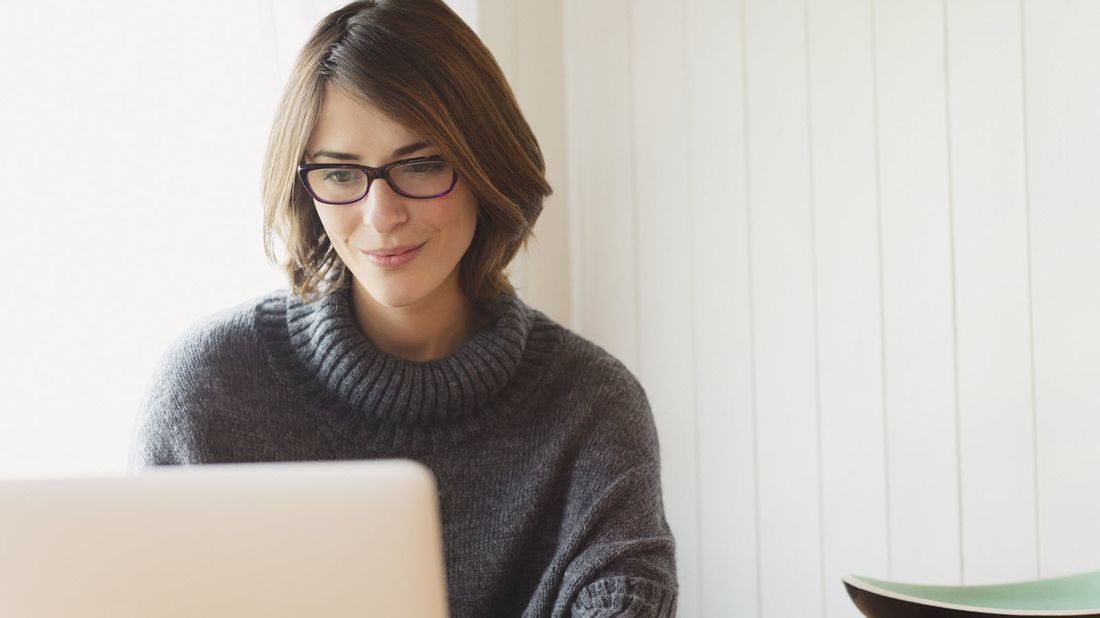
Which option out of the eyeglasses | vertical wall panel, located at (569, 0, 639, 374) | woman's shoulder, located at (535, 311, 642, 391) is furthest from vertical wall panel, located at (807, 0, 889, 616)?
the eyeglasses

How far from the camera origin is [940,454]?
179 cm

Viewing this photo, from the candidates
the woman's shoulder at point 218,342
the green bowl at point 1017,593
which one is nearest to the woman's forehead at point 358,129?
the woman's shoulder at point 218,342

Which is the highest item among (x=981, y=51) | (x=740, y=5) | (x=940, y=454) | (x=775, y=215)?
(x=740, y=5)

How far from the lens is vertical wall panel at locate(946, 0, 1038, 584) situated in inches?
67.1

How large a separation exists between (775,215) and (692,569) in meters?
0.67

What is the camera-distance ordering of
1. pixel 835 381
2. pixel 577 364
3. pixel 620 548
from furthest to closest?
pixel 835 381 < pixel 577 364 < pixel 620 548

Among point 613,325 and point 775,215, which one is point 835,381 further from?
point 613,325

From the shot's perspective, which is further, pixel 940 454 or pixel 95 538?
pixel 940 454

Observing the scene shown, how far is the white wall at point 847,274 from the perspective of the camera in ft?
5.51

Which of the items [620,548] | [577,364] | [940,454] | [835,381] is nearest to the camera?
[620,548]

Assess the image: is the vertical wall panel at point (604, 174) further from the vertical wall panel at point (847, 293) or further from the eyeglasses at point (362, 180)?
the eyeglasses at point (362, 180)

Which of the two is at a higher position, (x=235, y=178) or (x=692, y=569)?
(x=235, y=178)

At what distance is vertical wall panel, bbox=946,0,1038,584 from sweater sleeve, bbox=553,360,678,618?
639mm

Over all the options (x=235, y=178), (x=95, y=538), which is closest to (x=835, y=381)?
(x=235, y=178)
